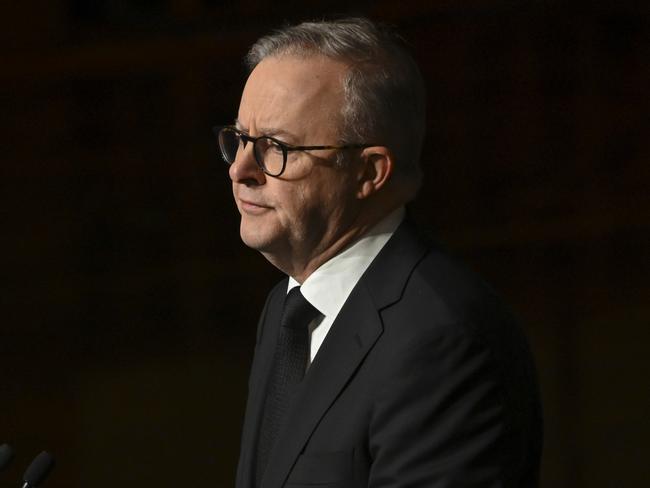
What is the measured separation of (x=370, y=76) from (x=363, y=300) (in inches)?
10.8

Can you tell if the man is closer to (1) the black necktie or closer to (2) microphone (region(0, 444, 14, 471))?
(1) the black necktie

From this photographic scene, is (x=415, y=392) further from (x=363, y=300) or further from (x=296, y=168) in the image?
(x=296, y=168)

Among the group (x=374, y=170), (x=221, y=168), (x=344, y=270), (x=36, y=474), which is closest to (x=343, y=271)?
(x=344, y=270)

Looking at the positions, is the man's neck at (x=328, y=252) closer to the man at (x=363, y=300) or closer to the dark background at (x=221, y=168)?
the man at (x=363, y=300)

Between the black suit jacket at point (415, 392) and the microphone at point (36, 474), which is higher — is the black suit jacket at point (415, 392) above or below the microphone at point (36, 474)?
above

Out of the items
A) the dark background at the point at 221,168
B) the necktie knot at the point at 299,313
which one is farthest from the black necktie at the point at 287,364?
the dark background at the point at 221,168

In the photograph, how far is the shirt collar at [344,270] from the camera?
5.43ft

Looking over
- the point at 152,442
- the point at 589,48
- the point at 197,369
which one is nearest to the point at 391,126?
the point at 152,442

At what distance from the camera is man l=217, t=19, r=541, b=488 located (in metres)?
1.50

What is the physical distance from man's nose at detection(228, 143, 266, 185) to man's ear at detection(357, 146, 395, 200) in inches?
4.8

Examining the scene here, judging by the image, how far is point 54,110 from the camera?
17.3ft

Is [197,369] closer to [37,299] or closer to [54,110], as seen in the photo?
[37,299]

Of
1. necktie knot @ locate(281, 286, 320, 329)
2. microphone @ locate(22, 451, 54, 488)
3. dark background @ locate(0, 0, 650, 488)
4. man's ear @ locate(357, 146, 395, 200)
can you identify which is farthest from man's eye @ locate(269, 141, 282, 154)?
dark background @ locate(0, 0, 650, 488)

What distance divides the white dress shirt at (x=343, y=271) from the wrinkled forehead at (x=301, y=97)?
15 centimetres
